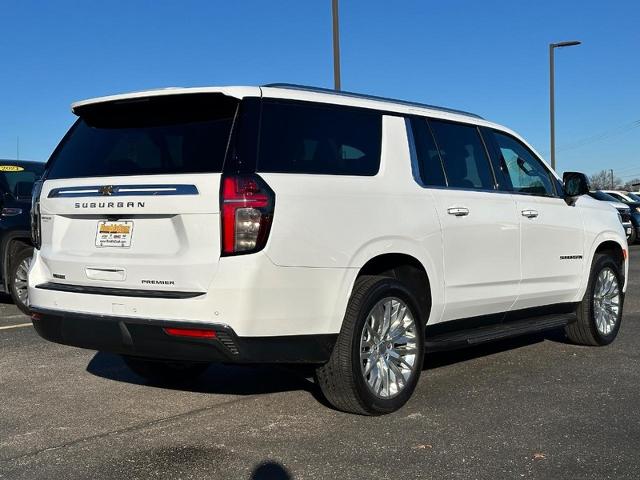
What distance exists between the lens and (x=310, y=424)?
15.0ft

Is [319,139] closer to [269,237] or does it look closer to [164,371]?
[269,237]

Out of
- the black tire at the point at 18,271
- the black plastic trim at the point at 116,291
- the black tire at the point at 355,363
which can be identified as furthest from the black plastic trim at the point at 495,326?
the black tire at the point at 18,271

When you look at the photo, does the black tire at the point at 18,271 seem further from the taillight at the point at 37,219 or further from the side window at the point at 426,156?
the side window at the point at 426,156

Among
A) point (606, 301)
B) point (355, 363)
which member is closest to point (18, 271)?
point (355, 363)

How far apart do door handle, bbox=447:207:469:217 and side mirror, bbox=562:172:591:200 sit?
Answer: 1.64 m

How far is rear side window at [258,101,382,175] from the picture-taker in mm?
4250

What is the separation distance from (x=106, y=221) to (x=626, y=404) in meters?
3.44

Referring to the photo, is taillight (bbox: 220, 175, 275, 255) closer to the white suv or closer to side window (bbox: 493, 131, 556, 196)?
the white suv

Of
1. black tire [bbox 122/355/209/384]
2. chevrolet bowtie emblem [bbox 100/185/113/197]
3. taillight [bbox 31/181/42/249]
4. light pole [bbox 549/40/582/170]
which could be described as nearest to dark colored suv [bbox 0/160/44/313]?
black tire [bbox 122/355/209/384]

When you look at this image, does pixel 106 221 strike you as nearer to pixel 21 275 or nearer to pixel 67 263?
pixel 67 263

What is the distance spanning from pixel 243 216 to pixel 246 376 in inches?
88.9

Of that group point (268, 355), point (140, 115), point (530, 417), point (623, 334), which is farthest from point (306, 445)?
point (623, 334)

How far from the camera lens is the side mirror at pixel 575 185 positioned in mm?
6605

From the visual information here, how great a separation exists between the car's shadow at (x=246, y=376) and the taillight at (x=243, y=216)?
3.42 ft
